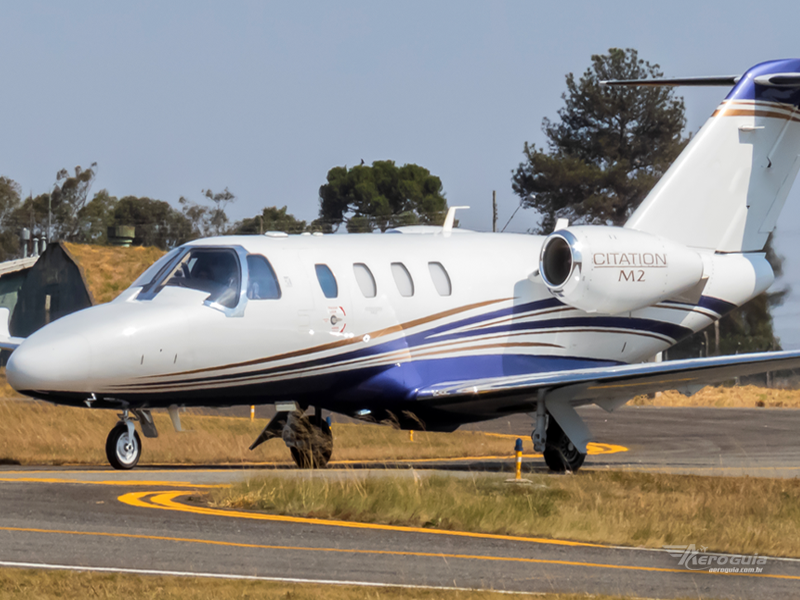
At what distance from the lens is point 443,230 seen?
20.7 m

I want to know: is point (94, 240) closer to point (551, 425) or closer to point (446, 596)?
point (551, 425)

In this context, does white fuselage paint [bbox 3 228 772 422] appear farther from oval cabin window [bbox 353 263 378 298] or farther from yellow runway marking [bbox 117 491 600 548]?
yellow runway marking [bbox 117 491 600 548]

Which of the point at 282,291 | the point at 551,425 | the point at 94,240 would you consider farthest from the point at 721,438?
the point at 94,240

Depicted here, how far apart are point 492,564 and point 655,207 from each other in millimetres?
12894

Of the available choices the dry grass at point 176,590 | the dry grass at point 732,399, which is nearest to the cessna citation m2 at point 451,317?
the dry grass at point 176,590

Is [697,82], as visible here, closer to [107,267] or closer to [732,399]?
[732,399]

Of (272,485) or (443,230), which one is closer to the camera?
(272,485)

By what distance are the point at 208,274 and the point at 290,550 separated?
7.55m

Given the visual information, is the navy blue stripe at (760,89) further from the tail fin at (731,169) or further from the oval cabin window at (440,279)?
the oval cabin window at (440,279)

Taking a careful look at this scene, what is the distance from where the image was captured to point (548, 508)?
13.0 metres

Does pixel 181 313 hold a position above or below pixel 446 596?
above

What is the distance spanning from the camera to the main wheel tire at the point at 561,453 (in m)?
18.9

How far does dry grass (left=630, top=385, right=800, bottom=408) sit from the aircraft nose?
36.2 meters

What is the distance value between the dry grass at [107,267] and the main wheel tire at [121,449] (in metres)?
41.8
